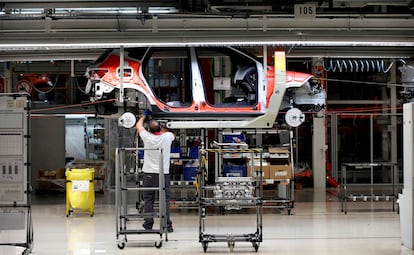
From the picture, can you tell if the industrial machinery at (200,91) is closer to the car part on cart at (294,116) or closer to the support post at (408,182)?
the car part on cart at (294,116)

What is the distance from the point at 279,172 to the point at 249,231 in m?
2.11

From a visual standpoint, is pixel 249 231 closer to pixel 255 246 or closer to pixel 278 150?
pixel 255 246

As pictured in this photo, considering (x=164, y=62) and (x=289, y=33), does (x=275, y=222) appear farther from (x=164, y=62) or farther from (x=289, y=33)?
(x=164, y=62)

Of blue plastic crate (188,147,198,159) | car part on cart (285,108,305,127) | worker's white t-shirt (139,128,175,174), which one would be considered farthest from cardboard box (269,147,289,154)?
worker's white t-shirt (139,128,175,174)

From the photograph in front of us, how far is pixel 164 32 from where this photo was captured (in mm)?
10109

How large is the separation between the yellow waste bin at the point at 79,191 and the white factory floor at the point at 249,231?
169 mm

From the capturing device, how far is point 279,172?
37.1 ft

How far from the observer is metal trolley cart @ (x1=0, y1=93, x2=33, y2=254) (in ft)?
24.4

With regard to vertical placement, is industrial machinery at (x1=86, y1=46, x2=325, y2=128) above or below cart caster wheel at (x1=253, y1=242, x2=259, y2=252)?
above

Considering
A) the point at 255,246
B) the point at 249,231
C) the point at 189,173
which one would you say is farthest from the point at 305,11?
the point at 255,246

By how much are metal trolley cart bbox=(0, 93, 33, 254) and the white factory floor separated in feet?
1.98

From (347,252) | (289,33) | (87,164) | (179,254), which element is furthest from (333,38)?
(87,164)

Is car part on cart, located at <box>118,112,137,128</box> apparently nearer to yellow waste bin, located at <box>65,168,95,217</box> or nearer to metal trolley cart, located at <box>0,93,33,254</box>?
yellow waste bin, located at <box>65,168,95,217</box>

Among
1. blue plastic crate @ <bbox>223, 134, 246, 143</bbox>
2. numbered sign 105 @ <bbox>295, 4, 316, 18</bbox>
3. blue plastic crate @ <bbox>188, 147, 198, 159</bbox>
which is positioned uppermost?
numbered sign 105 @ <bbox>295, 4, 316, 18</bbox>
